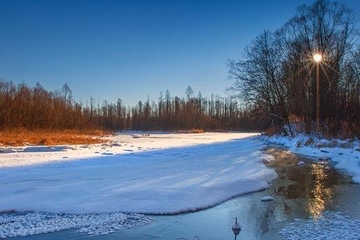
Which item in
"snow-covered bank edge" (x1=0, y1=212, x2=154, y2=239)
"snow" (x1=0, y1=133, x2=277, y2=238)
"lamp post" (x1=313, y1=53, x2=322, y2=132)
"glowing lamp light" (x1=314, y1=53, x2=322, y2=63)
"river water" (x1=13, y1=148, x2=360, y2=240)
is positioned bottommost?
"river water" (x1=13, y1=148, x2=360, y2=240)

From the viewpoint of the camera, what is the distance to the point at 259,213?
6934mm

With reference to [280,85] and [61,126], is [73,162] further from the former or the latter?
[61,126]

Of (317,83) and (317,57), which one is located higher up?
(317,57)

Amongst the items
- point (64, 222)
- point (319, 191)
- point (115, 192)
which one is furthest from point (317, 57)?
point (64, 222)

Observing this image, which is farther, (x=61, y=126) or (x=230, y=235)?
(x=61, y=126)

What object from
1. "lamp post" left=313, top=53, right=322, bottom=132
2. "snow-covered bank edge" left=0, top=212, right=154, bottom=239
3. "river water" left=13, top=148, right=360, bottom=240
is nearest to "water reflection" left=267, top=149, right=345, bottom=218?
"river water" left=13, top=148, right=360, bottom=240

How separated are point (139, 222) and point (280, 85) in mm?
29023

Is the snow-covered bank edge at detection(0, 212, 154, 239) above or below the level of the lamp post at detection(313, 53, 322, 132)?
below

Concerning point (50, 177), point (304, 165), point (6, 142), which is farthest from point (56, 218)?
point (6, 142)

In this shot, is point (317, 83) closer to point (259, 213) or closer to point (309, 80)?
point (309, 80)

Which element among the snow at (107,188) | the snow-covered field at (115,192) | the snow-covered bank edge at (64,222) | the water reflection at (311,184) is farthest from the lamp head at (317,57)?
the snow-covered bank edge at (64,222)

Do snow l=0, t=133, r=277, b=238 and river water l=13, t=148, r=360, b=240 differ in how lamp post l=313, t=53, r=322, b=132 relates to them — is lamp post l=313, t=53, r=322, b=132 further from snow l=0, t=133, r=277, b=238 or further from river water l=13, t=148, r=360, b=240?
river water l=13, t=148, r=360, b=240

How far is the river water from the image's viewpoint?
5504mm

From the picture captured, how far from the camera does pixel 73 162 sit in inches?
551
